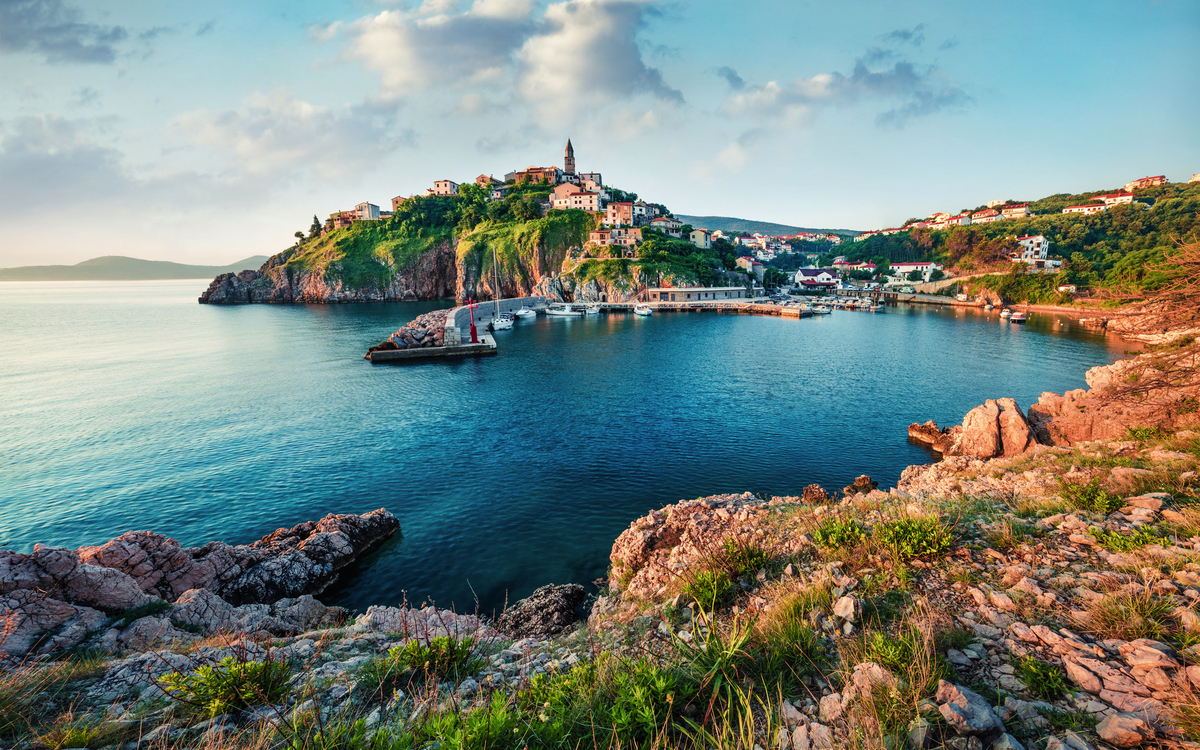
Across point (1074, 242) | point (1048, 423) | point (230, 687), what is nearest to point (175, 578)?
point (230, 687)

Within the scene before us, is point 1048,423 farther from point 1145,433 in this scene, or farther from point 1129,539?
point 1129,539

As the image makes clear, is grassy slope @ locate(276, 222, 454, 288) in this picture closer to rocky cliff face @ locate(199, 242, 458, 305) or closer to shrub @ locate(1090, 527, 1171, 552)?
rocky cliff face @ locate(199, 242, 458, 305)

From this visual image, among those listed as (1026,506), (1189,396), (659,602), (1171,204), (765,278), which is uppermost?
(1171,204)

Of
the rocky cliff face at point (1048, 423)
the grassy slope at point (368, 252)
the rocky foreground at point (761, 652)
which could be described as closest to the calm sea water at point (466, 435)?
the rocky cliff face at point (1048, 423)

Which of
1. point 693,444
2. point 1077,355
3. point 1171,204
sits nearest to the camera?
point 693,444

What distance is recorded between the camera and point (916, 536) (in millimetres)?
7059

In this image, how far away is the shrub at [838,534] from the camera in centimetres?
783

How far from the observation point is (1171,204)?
108750mm

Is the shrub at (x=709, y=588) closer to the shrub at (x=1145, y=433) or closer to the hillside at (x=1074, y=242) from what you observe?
the shrub at (x=1145, y=433)

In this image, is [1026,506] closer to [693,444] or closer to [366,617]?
[366,617]

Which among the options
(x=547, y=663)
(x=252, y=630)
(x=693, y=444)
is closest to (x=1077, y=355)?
Result: (x=693, y=444)

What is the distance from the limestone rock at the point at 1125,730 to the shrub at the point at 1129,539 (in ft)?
14.2

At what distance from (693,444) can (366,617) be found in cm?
1851

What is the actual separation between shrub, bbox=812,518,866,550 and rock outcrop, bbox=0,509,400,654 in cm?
1256
